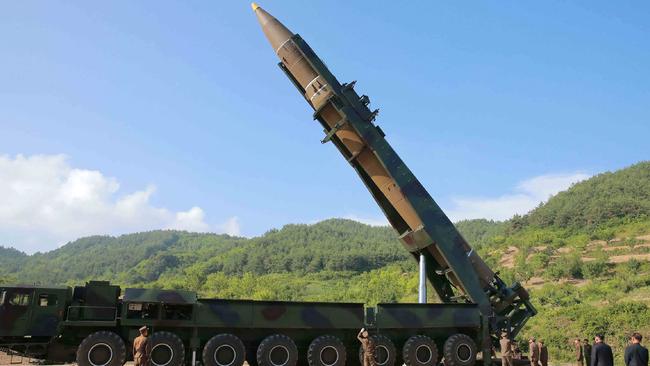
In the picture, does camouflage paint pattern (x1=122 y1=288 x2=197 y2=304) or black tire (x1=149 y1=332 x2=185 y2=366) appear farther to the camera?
camouflage paint pattern (x1=122 y1=288 x2=197 y2=304)

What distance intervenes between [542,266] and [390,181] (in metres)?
36.5

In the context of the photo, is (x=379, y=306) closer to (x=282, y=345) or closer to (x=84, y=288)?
(x=282, y=345)

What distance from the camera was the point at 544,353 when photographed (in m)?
11.4

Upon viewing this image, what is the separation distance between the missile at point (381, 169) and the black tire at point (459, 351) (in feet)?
2.74

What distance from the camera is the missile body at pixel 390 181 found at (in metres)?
11.1

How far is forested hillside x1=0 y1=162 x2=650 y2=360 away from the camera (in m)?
26.7

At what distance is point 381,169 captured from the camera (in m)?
11.4

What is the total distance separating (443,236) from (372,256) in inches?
2556

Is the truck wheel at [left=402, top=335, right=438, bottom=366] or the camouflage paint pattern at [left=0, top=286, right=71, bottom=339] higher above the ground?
the camouflage paint pattern at [left=0, top=286, right=71, bottom=339]

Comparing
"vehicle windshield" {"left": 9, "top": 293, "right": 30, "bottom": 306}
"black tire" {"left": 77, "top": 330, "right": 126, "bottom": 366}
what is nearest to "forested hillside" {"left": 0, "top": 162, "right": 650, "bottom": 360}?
"black tire" {"left": 77, "top": 330, "right": 126, "bottom": 366}

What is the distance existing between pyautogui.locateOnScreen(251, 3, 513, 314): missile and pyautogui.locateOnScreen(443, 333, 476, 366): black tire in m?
0.84

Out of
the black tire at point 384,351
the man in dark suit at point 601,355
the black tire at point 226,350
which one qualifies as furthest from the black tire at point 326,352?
the man in dark suit at point 601,355

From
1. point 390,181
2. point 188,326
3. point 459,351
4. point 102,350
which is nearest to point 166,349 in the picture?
point 188,326

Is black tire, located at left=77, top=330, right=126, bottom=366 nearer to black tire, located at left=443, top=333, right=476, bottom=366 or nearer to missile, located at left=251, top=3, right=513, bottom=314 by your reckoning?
missile, located at left=251, top=3, right=513, bottom=314
